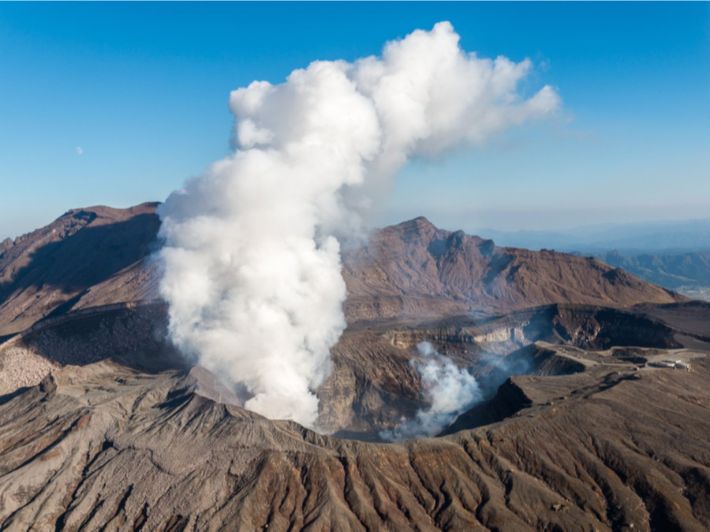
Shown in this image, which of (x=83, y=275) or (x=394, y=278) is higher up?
(x=83, y=275)

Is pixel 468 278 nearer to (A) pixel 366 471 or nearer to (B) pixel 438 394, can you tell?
(B) pixel 438 394

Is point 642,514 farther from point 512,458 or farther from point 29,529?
point 29,529

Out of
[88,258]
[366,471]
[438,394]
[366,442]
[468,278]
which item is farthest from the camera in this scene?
[88,258]

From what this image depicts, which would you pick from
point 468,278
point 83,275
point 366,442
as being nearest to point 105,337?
point 83,275

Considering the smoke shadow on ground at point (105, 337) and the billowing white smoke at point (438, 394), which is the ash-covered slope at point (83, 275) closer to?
the smoke shadow on ground at point (105, 337)

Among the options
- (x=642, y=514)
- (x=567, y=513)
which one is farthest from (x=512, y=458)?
(x=642, y=514)
